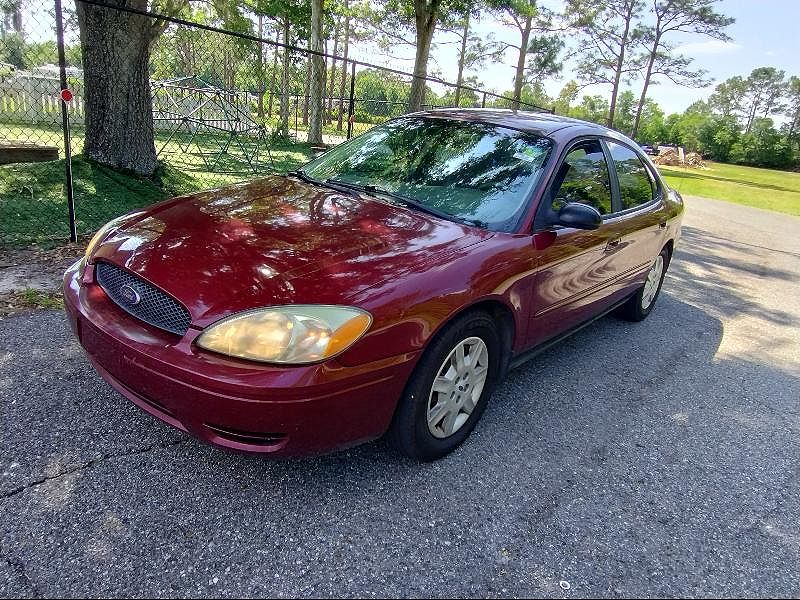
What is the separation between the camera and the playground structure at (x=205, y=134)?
9.88 meters

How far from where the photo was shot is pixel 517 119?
346 cm

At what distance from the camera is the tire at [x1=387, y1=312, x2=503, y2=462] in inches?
89.4

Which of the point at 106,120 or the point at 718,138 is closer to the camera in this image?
the point at 106,120

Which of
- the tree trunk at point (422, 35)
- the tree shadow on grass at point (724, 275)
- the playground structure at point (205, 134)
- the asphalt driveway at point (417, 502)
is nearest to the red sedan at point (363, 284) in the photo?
the asphalt driveway at point (417, 502)

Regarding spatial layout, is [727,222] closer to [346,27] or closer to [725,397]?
[725,397]

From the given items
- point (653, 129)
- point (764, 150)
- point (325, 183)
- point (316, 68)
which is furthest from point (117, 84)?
point (653, 129)

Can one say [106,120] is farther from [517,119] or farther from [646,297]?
[646,297]

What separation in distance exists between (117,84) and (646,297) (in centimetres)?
610

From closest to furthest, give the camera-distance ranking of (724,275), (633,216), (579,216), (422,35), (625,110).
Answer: (579,216) → (633,216) → (724,275) → (422,35) → (625,110)

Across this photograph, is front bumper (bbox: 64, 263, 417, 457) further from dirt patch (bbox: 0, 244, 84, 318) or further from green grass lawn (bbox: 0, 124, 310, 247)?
green grass lawn (bbox: 0, 124, 310, 247)

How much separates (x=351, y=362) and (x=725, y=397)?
9.19 feet

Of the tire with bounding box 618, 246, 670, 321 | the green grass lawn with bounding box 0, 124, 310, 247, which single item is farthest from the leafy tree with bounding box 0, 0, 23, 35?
the tire with bounding box 618, 246, 670, 321

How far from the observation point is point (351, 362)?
1975 mm

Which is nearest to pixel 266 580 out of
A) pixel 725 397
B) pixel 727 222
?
pixel 725 397
